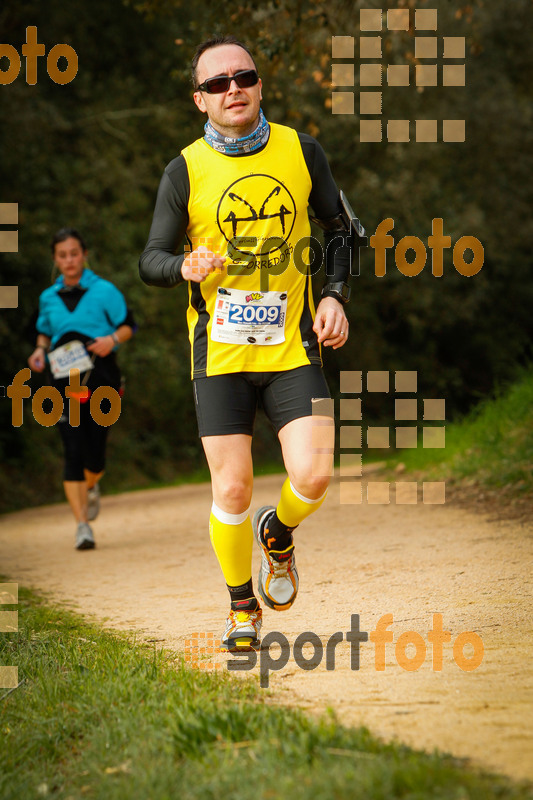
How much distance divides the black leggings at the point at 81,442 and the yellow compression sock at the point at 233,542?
387cm

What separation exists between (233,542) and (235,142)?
1.70 m

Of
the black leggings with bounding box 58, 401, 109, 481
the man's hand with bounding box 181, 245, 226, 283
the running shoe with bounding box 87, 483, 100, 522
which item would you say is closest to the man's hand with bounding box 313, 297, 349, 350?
the man's hand with bounding box 181, 245, 226, 283

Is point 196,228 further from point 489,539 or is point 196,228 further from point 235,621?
point 489,539

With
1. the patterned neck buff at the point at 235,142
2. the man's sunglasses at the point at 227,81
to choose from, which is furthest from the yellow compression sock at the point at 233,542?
the man's sunglasses at the point at 227,81

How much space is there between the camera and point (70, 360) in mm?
7773

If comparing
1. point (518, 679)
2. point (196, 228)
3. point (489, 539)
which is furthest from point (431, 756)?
point (489, 539)

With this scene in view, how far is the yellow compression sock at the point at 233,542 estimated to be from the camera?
4188 mm

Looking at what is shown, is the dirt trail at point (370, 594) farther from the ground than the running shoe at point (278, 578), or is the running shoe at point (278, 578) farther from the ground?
the running shoe at point (278, 578)

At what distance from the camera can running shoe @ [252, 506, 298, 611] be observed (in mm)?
4266

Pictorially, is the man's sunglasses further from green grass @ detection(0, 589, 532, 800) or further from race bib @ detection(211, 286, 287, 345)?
green grass @ detection(0, 589, 532, 800)

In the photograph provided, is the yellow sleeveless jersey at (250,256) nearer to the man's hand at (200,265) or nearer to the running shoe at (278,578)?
the man's hand at (200,265)

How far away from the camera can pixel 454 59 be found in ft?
70.3

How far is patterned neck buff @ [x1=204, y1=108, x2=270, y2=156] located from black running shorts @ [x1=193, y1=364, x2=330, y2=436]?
93 centimetres

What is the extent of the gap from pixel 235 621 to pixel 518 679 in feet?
4.33
